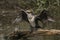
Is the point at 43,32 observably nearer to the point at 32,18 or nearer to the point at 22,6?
the point at 32,18

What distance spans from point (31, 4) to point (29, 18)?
3467 millimetres

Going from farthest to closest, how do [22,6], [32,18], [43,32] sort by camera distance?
[22,6], [32,18], [43,32]

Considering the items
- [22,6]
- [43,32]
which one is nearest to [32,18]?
[43,32]

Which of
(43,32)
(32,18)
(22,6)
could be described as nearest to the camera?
(43,32)

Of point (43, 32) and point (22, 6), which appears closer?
point (43, 32)

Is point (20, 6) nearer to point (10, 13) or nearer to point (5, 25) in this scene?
point (10, 13)

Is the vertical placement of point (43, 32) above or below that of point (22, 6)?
below

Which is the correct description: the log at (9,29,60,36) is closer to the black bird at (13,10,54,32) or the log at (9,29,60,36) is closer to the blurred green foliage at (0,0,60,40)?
the black bird at (13,10,54,32)

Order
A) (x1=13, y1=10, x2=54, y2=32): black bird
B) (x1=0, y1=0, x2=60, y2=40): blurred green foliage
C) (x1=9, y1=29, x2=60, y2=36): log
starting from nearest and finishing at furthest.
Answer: (x1=9, y1=29, x2=60, y2=36): log < (x1=13, y1=10, x2=54, y2=32): black bird < (x1=0, y1=0, x2=60, y2=40): blurred green foliage

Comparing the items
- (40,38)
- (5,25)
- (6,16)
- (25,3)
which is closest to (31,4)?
(25,3)

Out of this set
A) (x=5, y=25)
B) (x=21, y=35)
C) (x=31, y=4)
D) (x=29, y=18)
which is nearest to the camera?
(x=21, y=35)

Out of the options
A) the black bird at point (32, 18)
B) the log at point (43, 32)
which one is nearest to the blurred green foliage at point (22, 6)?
the black bird at point (32, 18)

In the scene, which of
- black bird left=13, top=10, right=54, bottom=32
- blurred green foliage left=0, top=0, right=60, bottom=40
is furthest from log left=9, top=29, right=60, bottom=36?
blurred green foliage left=0, top=0, right=60, bottom=40

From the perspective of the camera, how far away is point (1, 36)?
22.8 feet
